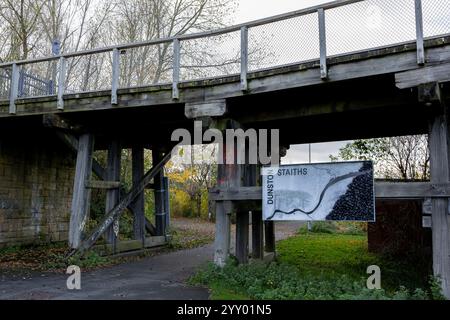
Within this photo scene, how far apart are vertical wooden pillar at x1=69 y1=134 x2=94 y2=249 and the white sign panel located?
194 inches

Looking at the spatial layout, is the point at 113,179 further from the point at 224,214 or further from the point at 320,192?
the point at 320,192

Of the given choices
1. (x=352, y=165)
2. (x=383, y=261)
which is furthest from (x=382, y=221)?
(x=352, y=165)

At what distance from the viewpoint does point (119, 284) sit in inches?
328

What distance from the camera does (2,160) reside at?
12773 mm

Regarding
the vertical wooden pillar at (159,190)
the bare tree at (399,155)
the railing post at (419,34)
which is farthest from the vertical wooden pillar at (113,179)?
the railing post at (419,34)

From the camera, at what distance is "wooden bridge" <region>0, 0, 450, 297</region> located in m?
6.78

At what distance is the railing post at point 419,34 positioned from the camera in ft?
21.3

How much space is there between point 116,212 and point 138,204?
5.04ft

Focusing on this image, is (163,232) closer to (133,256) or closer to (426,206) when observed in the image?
(133,256)

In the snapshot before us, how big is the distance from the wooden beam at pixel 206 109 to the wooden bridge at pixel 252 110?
0.02m

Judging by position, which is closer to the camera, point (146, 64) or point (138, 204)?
point (138, 204)

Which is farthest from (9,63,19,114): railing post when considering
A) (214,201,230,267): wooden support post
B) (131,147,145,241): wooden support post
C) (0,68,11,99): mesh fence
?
(214,201,230,267): wooden support post

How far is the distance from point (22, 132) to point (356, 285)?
10.9 m

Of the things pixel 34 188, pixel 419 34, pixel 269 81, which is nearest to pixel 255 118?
pixel 269 81
